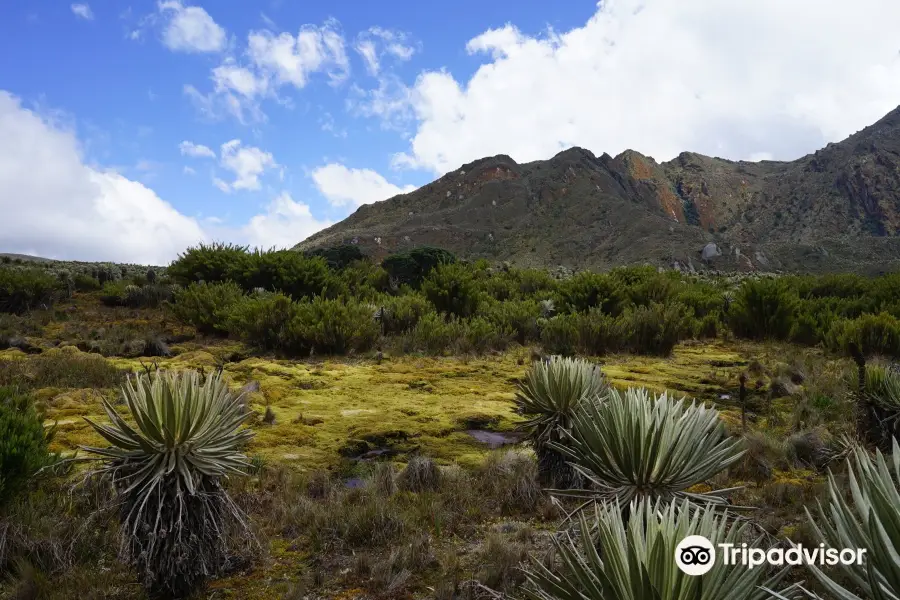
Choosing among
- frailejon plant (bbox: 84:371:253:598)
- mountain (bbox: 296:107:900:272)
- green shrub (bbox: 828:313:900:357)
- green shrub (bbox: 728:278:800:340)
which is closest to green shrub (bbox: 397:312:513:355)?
green shrub (bbox: 728:278:800:340)

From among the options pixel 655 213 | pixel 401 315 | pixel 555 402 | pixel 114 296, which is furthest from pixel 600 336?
pixel 655 213

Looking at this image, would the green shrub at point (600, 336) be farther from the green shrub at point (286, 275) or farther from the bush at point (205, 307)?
the bush at point (205, 307)

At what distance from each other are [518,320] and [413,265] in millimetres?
8781

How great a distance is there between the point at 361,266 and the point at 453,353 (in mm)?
9964

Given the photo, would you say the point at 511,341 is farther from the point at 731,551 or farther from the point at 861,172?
the point at 861,172

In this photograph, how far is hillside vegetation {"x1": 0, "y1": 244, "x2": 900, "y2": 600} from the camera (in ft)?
7.86

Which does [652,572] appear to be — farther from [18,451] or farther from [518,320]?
[518,320]

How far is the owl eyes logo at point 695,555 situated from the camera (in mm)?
1356

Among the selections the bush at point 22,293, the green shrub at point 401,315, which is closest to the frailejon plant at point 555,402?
the green shrub at point 401,315

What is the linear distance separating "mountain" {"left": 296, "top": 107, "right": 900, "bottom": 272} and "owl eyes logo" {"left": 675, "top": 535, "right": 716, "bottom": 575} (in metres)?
50.8

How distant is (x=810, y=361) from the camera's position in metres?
8.86

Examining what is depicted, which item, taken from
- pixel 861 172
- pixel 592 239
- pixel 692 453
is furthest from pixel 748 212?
pixel 692 453

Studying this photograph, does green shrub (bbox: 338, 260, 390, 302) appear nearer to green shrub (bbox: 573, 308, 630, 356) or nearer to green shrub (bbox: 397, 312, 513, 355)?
green shrub (bbox: 397, 312, 513, 355)

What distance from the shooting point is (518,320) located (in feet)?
37.9
